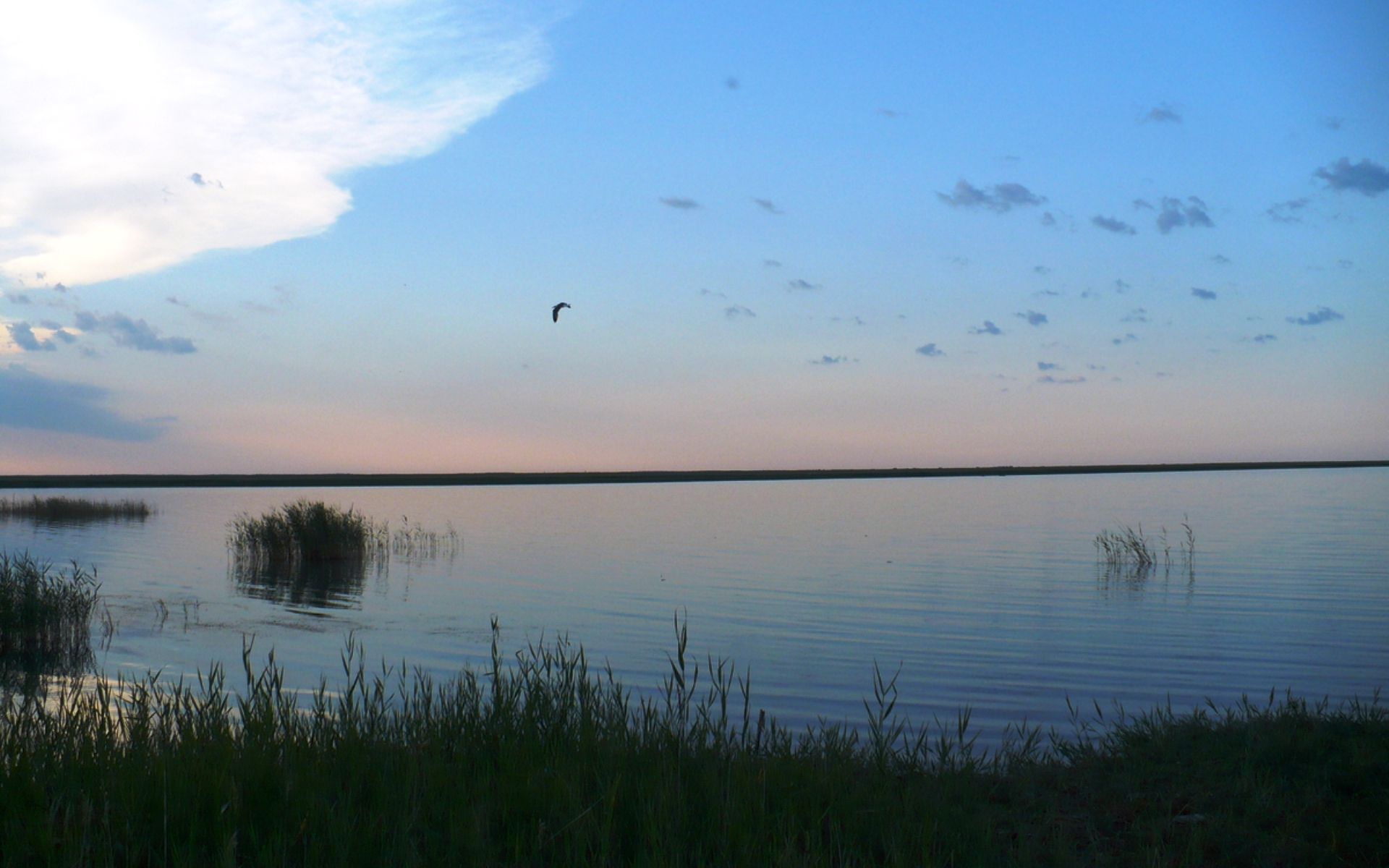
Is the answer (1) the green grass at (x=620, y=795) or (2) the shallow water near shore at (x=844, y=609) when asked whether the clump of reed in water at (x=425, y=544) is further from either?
(1) the green grass at (x=620, y=795)

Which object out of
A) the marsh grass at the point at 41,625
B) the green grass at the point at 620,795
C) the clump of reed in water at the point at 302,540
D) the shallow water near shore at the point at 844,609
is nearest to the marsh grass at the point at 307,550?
the clump of reed in water at the point at 302,540

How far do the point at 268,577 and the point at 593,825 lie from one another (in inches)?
1003

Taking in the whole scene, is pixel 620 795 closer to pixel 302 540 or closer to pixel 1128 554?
pixel 302 540

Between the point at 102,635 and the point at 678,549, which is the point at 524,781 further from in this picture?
the point at 678,549

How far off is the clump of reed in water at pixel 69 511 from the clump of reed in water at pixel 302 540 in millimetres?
25846

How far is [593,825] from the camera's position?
18.2 feet

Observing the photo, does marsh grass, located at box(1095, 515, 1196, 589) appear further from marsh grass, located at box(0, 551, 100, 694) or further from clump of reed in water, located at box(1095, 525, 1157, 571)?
marsh grass, located at box(0, 551, 100, 694)

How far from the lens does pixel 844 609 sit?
2109 centimetres

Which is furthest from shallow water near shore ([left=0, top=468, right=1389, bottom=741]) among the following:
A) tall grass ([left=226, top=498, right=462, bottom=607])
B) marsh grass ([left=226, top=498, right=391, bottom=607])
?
marsh grass ([left=226, top=498, right=391, bottom=607])

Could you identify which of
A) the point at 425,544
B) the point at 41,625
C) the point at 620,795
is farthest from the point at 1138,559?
the point at 41,625

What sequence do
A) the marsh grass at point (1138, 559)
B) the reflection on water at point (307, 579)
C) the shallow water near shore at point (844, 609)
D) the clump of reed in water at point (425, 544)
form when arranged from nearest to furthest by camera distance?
the shallow water near shore at point (844, 609) < the reflection on water at point (307, 579) < the marsh grass at point (1138, 559) < the clump of reed in water at point (425, 544)

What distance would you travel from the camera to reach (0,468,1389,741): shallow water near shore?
14336 mm

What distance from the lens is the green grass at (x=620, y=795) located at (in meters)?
5.33

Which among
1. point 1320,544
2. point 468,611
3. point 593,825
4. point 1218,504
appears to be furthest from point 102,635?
point 1218,504
